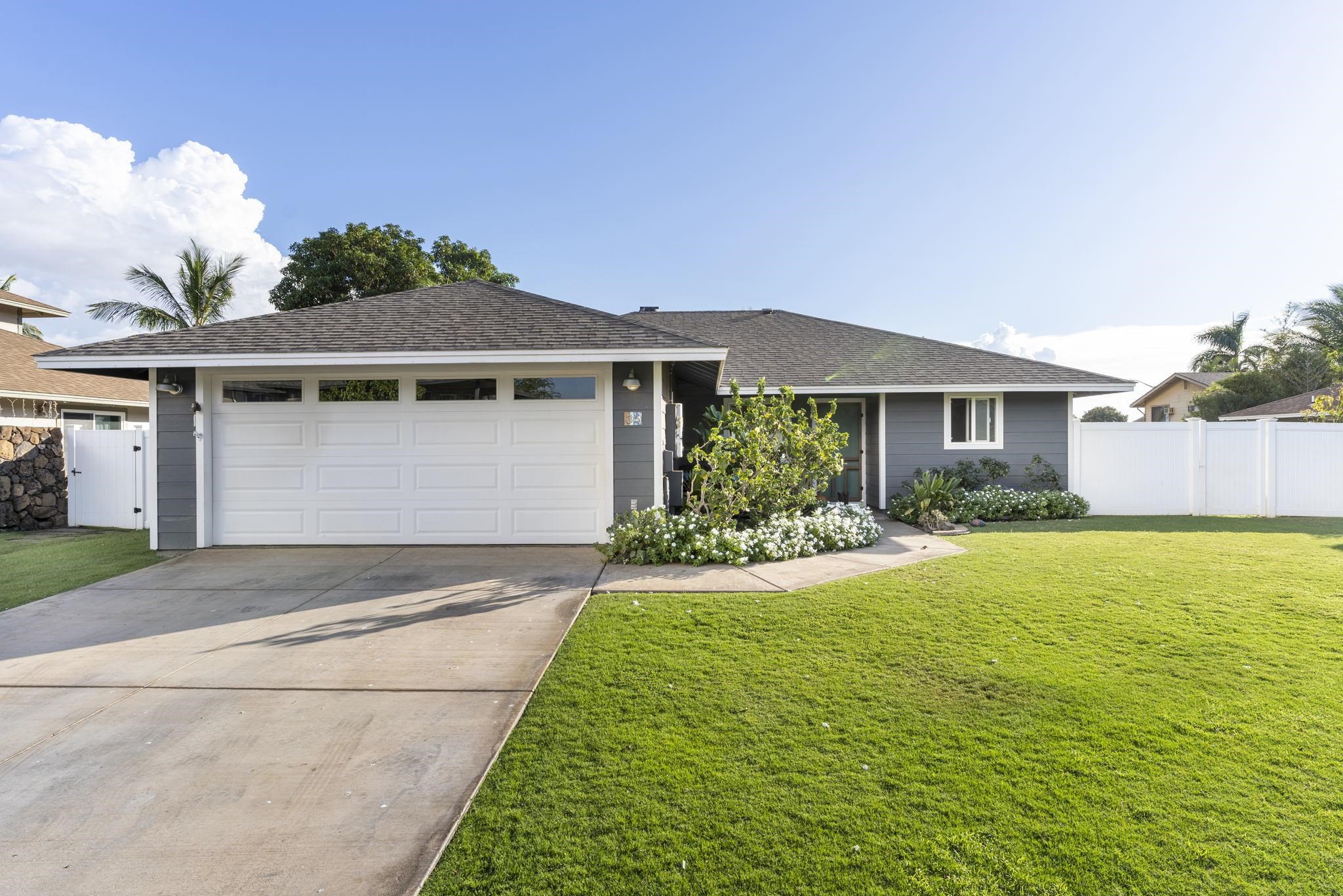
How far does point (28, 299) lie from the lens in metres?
16.0

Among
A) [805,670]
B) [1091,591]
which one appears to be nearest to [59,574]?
[805,670]

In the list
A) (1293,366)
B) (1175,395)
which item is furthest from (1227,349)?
(1293,366)

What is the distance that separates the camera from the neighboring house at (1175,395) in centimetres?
2895

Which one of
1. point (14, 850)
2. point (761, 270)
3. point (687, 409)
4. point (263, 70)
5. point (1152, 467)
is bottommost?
point (14, 850)

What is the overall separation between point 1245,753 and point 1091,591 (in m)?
2.97

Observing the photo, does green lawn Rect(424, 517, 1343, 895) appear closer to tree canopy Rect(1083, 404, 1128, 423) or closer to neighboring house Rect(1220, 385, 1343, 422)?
neighboring house Rect(1220, 385, 1343, 422)

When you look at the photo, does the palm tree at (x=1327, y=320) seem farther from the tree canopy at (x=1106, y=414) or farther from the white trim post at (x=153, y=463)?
the white trim post at (x=153, y=463)

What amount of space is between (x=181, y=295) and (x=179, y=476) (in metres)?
16.4

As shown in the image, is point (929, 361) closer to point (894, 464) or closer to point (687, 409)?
point (894, 464)

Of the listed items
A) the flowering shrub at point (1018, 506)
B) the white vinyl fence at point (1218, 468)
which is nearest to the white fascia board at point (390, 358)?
the flowering shrub at point (1018, 506)

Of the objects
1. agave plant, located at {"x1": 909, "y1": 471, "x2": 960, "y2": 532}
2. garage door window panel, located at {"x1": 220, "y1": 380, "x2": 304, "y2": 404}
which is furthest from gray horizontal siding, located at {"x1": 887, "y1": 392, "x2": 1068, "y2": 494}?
garage door window panel, located at {"x1": 220, "y1": 380, "x2": 304, "y2": 404}

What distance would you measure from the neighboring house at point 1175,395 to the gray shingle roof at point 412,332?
31.2 m

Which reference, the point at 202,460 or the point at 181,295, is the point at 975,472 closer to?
the point at 202,460

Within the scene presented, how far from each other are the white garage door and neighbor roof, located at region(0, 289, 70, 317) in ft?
46.1
